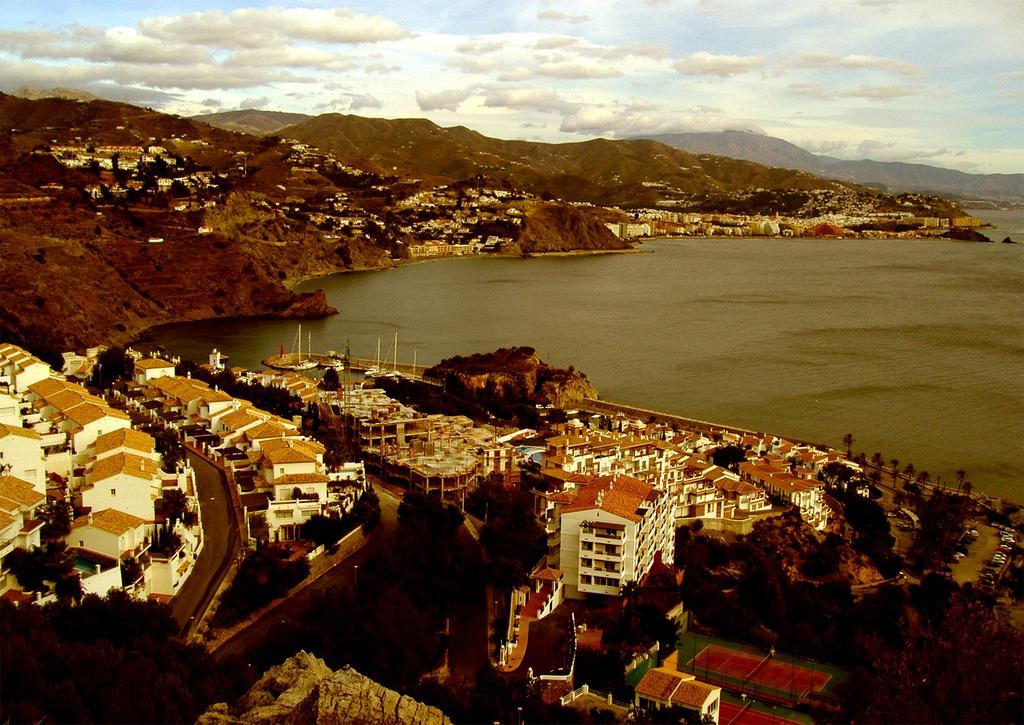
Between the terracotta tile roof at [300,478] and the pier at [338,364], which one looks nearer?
the terracotta tile roof at [300,478]

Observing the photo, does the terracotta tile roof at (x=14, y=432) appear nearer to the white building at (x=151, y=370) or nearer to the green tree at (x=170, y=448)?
the green tree at (x=170, y=448)

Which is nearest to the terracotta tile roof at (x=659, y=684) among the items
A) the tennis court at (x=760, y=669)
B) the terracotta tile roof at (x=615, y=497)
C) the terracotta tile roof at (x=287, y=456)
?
the tennis court at (x=760, y=669)

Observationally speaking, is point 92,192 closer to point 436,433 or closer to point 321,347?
point 321,347

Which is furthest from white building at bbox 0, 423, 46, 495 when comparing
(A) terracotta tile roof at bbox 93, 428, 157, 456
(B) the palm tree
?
(B) the palm tree

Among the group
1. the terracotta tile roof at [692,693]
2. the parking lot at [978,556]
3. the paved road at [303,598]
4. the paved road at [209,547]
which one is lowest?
the parking lot at [978,556]

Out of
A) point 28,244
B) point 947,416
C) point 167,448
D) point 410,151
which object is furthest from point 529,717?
point 410,151

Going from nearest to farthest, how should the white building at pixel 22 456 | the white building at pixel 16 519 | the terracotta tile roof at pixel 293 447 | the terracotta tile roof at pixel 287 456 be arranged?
the white building at pixel 16 519
the white building at pixel 22 456
the terracotta tile roof at pixel 287 456
the terracotta tile roof at pixel 293 447

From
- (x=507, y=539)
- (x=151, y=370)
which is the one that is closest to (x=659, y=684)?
(x=507, y=539)
